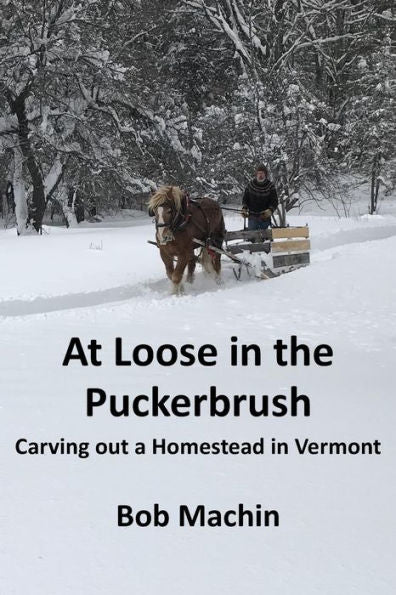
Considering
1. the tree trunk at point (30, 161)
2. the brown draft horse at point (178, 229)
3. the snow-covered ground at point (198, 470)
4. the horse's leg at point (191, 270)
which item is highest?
the tree trunk at point (30, 161)

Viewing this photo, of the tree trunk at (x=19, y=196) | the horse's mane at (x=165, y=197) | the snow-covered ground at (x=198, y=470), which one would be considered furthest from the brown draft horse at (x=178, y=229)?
the tree trunk at (x=19, y=196)

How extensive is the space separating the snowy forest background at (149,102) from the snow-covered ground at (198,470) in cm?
1279

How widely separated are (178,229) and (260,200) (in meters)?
2.62

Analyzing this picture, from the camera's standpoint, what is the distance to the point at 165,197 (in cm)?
1089

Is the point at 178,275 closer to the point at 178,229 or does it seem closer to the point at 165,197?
the point at 178,229

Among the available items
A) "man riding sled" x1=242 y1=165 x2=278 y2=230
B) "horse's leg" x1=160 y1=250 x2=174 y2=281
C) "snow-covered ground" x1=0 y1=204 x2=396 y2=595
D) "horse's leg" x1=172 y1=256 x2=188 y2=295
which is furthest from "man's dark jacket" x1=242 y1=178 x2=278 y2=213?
"snow-covered ground" x1=0 y1=204 x2=396 y2=595

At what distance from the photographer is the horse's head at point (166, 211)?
10.7m

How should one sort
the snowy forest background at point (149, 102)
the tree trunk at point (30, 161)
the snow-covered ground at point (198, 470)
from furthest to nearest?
the tree trunk at point (30, 161)
the snowy forest background at point (149, 102)
the snow-covered ground at point (198, 470)

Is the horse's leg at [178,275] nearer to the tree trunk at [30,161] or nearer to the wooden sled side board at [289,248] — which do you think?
the wooden sled side board at [289,248]

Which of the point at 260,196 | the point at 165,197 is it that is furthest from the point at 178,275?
the point at 260,196

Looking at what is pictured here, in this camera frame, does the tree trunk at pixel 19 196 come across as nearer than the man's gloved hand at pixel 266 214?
No

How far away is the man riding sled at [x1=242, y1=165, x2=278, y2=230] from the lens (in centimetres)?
1288

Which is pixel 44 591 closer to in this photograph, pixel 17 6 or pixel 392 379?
pixel 392 379

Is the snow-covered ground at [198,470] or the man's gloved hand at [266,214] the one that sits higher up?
the man's gloved hand at [266,214]
